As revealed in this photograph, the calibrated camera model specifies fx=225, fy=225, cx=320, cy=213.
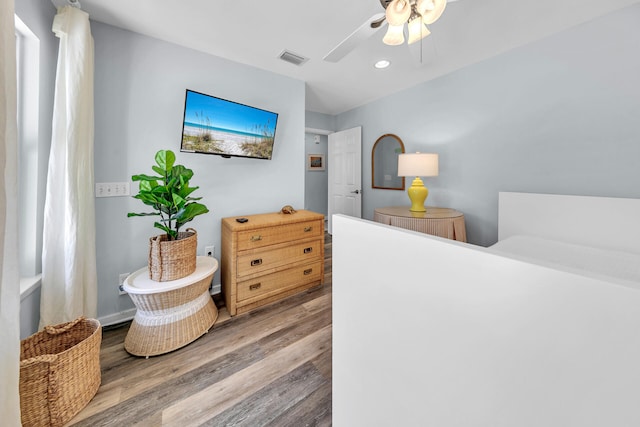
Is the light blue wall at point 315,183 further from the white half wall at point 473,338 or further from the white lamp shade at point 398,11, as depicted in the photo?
the white half wall at point 473,338

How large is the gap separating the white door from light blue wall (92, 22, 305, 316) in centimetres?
179

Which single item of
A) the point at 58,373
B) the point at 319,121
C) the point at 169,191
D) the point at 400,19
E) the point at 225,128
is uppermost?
the point at 319,121

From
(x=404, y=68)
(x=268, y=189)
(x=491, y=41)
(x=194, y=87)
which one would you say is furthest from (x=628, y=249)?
(x=194, y=87)

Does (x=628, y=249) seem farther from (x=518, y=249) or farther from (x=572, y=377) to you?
(x=572, y=377)

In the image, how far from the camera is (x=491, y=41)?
6.63 feet

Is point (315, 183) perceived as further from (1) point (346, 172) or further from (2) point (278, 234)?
(2) point (278, 234)

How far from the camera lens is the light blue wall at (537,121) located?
1698mm

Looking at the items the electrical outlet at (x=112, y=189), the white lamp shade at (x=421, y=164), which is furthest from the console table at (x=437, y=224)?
the electrical outlet at (x=112, y=189)

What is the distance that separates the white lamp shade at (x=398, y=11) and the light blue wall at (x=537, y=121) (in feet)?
5.96

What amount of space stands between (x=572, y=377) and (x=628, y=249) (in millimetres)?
1940

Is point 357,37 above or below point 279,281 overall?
above

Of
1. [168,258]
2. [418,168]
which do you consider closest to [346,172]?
[418,168]

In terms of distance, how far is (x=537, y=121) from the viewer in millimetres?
2070

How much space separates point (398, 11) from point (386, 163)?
2402mm
